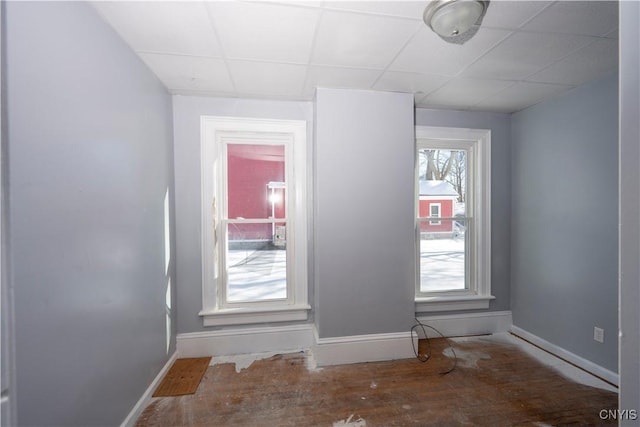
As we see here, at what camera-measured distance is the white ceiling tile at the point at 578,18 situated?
1318 mm

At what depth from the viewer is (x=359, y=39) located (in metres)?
1.58

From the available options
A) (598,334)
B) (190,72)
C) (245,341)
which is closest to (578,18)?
(598,334)

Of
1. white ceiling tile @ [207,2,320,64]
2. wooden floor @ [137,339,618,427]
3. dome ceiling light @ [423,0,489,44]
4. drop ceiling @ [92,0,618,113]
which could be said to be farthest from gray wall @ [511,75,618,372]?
white ceiling tile @ [207,2,320,64]

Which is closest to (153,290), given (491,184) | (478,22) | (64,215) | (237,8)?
(64,215)

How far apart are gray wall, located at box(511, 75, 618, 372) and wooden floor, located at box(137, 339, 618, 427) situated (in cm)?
48

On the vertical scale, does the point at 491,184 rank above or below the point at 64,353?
above

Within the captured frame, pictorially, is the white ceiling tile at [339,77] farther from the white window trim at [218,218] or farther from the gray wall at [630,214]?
the gray wall at [630,214]

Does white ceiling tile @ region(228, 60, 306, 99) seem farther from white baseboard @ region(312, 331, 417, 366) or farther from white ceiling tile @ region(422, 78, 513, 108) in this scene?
white baseboard @ region(312, 331, 417, 366)

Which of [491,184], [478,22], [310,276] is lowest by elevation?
[310,276]

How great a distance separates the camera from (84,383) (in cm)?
122

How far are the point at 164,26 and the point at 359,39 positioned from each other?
1149mm

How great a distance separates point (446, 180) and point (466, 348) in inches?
68.2

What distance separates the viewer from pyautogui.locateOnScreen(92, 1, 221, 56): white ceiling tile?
1320mm

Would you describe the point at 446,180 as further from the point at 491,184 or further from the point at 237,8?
the point at 237,8
